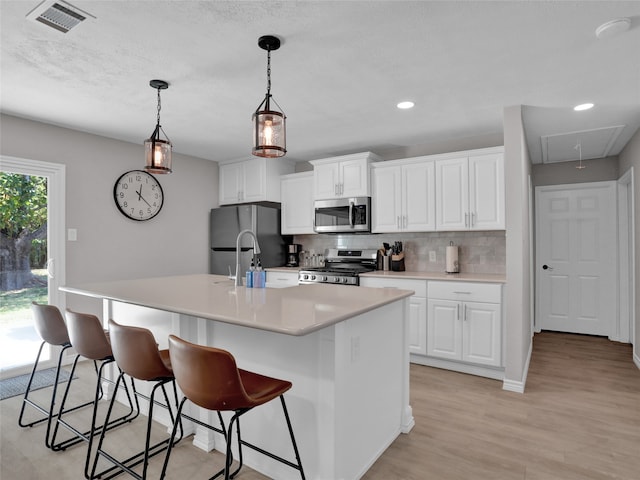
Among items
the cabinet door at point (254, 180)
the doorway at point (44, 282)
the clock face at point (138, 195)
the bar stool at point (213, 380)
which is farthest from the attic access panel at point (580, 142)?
the doorway at point (44, 282)

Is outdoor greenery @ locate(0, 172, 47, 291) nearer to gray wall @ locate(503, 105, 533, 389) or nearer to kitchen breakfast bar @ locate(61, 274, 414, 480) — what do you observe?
kitchen breakfast bar @ locate(61, 274, 414, 480)

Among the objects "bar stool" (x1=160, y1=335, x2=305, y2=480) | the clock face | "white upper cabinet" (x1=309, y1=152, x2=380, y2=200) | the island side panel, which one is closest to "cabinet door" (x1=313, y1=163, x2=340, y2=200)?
"white upper cabinet" (x1=309, y1=152, x2=380, y2=200)

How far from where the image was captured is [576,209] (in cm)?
491

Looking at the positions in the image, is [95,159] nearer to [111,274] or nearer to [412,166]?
[111,274]

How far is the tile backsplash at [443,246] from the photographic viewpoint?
3.98 meters

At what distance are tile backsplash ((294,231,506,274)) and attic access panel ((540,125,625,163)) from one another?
47.5 inches

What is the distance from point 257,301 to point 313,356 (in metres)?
0.42

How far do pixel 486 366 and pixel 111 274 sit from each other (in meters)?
3.96

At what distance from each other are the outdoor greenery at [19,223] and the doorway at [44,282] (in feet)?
0.22

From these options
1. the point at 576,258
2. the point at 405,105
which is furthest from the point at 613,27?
the point at 576,258

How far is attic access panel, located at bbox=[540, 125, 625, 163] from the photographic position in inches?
147

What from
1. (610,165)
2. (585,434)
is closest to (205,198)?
(585,434)

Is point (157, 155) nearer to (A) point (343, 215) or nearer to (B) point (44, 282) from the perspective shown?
(B) point (44, 282)

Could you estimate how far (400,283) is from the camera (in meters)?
3.79
